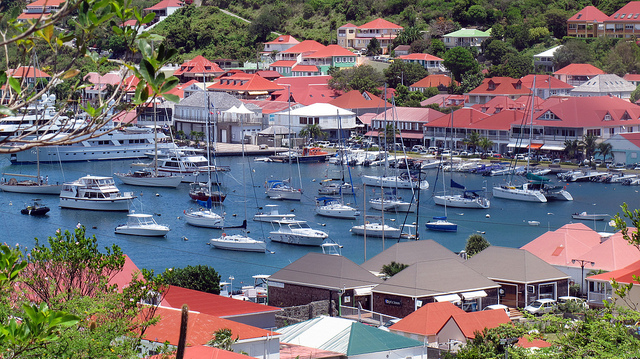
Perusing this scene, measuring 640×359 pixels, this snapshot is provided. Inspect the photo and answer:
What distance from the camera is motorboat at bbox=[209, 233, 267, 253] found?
29.3 metres

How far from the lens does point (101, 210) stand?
123 ft

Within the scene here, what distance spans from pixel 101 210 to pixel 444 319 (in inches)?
Result: 973

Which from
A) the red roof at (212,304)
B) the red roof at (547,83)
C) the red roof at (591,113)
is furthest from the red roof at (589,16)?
the red roof at (212,304)

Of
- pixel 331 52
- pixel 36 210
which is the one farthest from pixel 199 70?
pixel 36 210

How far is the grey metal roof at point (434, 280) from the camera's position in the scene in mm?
18398

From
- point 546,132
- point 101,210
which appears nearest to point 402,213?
point 101,210

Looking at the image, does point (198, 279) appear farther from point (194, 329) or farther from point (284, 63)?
point (284, 63)

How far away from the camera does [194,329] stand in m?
12.6

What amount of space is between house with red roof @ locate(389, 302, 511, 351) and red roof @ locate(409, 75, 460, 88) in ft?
157

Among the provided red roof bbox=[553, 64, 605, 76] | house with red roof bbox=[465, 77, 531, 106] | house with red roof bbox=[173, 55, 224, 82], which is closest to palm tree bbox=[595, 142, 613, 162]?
house with red roof bbox=[465, 77, 531, 106]

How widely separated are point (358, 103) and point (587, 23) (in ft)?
76.3

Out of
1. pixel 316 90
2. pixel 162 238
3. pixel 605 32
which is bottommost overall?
pixel 162 238

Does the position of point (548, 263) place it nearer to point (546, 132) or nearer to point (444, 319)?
point (444, 319)

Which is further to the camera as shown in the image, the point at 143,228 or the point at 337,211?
the point at 337,211
